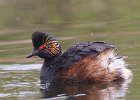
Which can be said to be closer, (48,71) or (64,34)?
(48,71)

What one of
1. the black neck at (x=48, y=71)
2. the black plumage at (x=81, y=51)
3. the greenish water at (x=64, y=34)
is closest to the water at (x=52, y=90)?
the greenish water at (x=64, y=34)

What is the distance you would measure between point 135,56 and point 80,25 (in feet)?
19.9

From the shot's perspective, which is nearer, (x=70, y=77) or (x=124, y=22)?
(x=70, y=77)

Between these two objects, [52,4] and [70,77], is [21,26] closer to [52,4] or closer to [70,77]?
[52,4]

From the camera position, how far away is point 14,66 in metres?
13.5

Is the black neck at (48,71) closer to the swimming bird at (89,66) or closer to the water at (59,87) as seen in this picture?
the swimming bird at (89,66)

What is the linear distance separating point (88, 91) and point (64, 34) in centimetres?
685

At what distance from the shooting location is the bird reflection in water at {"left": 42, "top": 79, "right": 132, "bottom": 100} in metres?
10.4

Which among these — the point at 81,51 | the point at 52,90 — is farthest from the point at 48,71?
the point at 52,90

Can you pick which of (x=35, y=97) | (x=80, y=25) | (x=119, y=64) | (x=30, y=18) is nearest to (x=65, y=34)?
(x=80, y=25)

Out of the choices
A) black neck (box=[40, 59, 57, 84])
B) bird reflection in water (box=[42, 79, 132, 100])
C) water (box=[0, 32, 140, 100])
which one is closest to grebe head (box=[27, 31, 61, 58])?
black neck (box=[40, 59, 57, 84])

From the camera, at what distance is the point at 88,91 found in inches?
430

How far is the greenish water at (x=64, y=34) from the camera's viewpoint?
1091 cm

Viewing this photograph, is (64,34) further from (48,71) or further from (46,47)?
(48,71)
